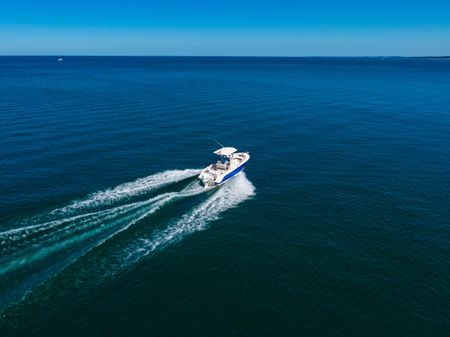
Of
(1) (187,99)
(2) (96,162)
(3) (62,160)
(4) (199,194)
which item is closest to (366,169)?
(4) (199,194)

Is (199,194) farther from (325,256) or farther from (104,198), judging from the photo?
(325,256)

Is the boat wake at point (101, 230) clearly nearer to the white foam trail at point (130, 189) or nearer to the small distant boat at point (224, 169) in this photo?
the white foam trail at point (130, 189)

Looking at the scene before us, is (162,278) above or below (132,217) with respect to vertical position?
below

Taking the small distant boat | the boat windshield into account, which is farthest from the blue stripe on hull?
the boat windshield

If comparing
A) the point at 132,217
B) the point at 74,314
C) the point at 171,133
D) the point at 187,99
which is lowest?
the point at 74,314

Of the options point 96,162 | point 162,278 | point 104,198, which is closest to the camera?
point 162,278
